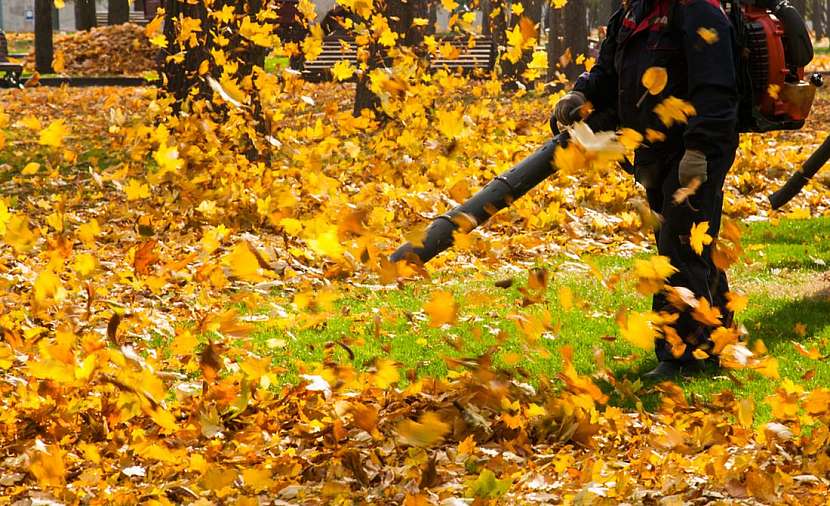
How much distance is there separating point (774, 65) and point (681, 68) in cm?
39

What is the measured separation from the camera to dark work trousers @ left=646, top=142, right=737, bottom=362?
16.2ft

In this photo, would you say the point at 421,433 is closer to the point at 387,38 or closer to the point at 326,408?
the point at 326,408

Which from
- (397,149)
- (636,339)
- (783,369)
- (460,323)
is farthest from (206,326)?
(397,149)

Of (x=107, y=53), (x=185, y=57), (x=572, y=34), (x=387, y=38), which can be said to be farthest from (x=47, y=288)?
(x=107, y=53)

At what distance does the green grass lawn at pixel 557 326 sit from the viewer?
542cm

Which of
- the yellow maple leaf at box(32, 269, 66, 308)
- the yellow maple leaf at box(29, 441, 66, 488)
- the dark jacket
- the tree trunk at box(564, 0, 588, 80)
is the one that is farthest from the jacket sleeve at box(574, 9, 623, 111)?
the tree trunk at box(564, 0, 588, 80)

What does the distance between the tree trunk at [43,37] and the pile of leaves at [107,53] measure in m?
0.45

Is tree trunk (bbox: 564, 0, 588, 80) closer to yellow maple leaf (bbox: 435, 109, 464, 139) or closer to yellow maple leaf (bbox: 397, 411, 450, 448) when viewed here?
yellow maple leaf (bbox: 435, 109, 464, 139)

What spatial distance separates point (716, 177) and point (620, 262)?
3.45 metres

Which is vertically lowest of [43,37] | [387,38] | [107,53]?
[107,53]

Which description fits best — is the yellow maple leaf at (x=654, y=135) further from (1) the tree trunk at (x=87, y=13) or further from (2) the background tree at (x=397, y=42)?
(1) the tree trunk at (x=87, y=13)

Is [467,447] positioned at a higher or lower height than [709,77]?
lower

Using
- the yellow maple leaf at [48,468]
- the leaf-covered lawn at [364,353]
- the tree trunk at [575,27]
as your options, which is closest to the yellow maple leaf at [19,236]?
the leaf-covered lawn at [364,353]

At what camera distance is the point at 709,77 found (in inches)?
183
